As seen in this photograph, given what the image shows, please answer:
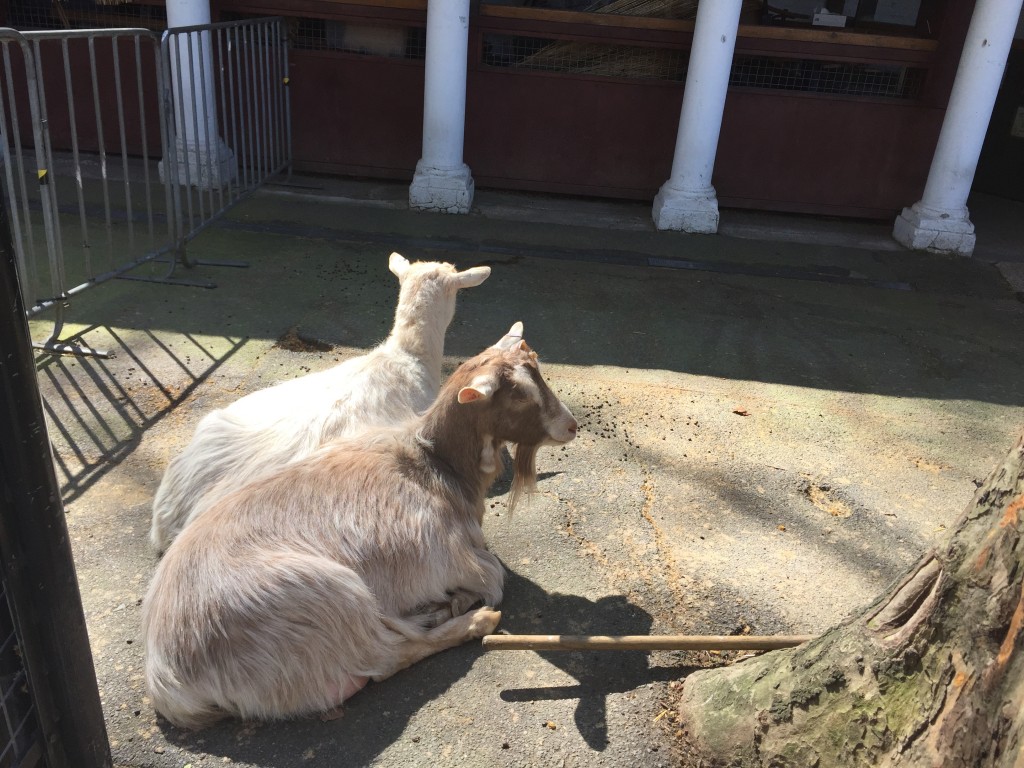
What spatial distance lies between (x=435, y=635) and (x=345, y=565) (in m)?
0.46

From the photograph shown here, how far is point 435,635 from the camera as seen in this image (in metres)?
3.16

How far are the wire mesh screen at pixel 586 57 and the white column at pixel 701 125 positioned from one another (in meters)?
0.64

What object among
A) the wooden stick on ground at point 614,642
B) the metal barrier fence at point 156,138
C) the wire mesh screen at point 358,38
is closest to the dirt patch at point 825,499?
the wooden stick on ground at point 614,642

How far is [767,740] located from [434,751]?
107 cm

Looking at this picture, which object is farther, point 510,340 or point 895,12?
point 895,12

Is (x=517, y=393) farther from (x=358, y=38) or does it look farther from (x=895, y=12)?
(x=895, y=12)

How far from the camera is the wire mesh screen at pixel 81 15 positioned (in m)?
9.40

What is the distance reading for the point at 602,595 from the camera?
11.8ft

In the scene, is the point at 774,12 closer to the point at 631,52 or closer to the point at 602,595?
the point at 631,52

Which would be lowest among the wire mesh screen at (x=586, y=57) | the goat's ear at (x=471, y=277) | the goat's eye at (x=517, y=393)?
the goat's eye at (x=517, y=393)

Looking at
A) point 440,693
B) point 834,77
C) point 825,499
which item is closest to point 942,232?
point 834,77

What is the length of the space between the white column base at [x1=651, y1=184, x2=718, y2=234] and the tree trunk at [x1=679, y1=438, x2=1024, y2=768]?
6.69 m

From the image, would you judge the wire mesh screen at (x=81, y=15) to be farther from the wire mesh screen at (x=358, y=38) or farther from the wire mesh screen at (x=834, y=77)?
the wire mesh screen at (x=834, y=77)

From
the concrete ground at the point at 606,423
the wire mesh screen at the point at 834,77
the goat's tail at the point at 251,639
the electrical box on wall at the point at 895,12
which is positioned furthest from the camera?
the electrical box on wall at the point at 895,12
